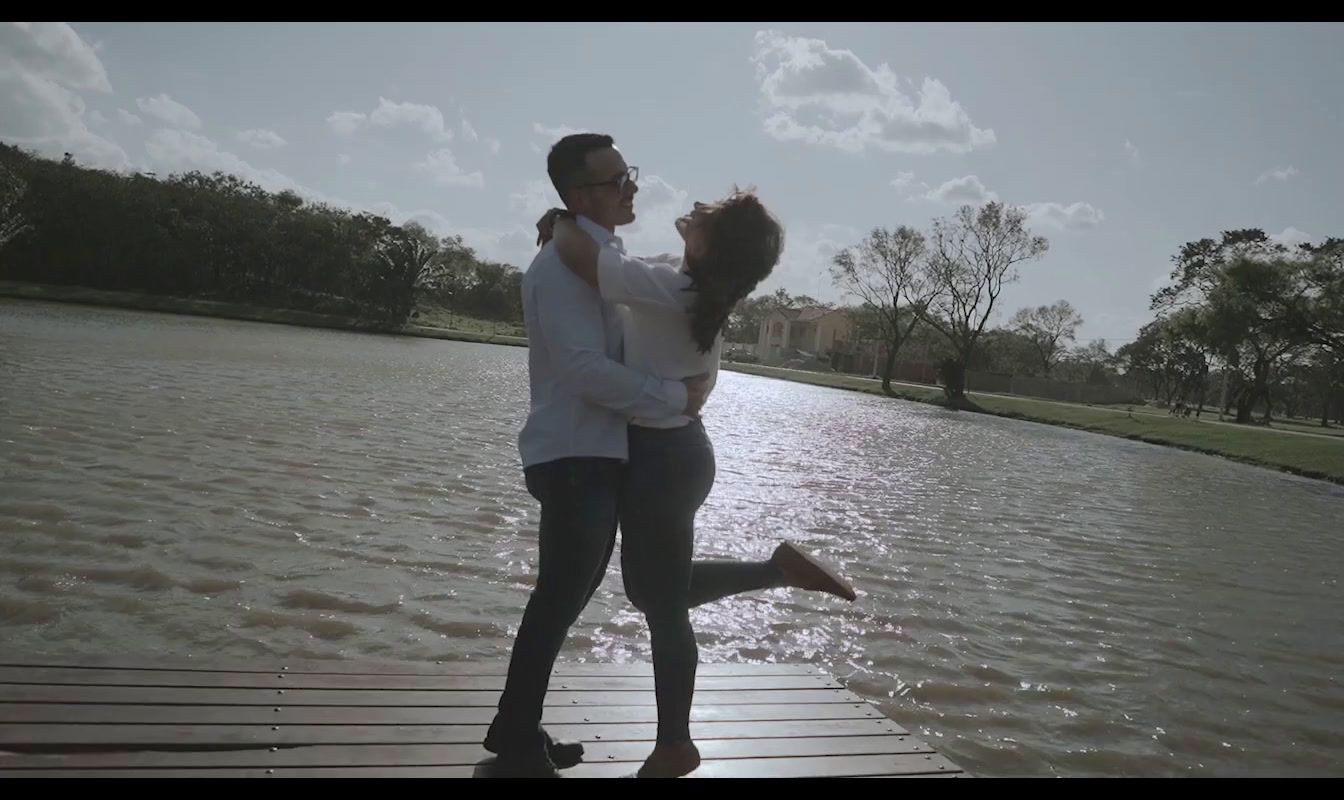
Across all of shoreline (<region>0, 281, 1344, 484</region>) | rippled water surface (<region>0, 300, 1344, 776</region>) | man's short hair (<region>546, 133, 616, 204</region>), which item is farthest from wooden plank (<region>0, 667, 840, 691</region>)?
shoreline (<region>0, 281, 1344, 484</region>)

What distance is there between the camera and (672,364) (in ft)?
8.96

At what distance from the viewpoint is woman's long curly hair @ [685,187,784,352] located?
2.62m

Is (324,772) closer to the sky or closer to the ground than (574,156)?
closer to the ground

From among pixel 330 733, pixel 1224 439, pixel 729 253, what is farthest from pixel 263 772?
pixel 1224 439

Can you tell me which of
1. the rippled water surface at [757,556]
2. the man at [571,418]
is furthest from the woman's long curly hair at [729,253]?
the rippled water surface at [757,556]

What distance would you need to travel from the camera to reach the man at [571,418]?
2.61 meters

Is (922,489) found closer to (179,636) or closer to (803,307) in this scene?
(179,636)

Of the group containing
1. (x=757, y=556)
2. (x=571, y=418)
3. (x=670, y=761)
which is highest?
(x=571, y=418)

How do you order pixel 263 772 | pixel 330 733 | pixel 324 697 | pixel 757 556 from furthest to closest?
pixel 757 556 < pixel 324 697 < pixel 330 733 < pixel 263 772

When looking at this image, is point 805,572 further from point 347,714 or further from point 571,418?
point 347,714

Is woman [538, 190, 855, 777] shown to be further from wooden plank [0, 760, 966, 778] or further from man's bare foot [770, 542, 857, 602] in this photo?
man's bare foot [770, 542, 857, 602]

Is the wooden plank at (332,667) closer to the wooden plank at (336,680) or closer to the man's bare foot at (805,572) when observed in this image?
the wooden plank at (336,680)

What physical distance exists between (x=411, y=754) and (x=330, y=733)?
0.28 meters
